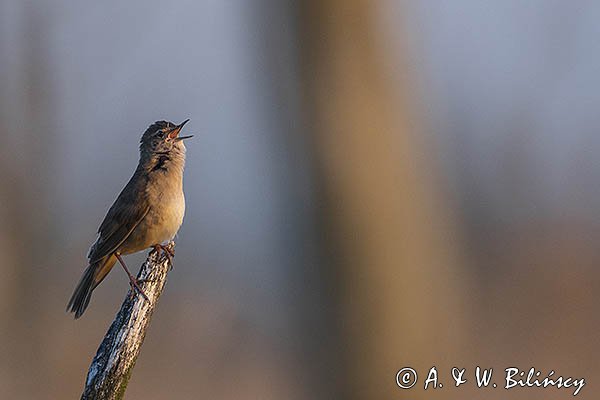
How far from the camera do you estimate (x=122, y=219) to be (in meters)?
4.57

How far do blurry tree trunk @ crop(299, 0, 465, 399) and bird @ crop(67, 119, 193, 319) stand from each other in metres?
0.95

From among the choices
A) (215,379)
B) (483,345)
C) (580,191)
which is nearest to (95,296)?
(215,379)

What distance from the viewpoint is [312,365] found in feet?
12.6

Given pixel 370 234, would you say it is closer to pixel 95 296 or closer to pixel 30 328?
pixel 30 328

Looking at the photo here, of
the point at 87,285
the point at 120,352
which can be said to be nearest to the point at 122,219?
the point at 87,285

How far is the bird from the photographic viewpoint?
442 cm

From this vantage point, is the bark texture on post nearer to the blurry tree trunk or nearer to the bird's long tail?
the blurry tree trunk

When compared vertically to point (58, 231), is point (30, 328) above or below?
below

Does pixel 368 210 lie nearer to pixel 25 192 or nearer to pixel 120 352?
Result: pixel 120 352

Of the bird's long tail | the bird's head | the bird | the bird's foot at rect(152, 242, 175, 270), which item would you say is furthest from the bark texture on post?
the bird's head

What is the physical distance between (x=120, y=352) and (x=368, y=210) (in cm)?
122

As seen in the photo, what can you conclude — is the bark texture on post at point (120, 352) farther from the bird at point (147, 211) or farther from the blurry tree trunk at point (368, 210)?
the bird at point (147, 211)

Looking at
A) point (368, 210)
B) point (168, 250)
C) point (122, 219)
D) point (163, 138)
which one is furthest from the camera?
point (163, 138)

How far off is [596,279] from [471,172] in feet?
14.6
